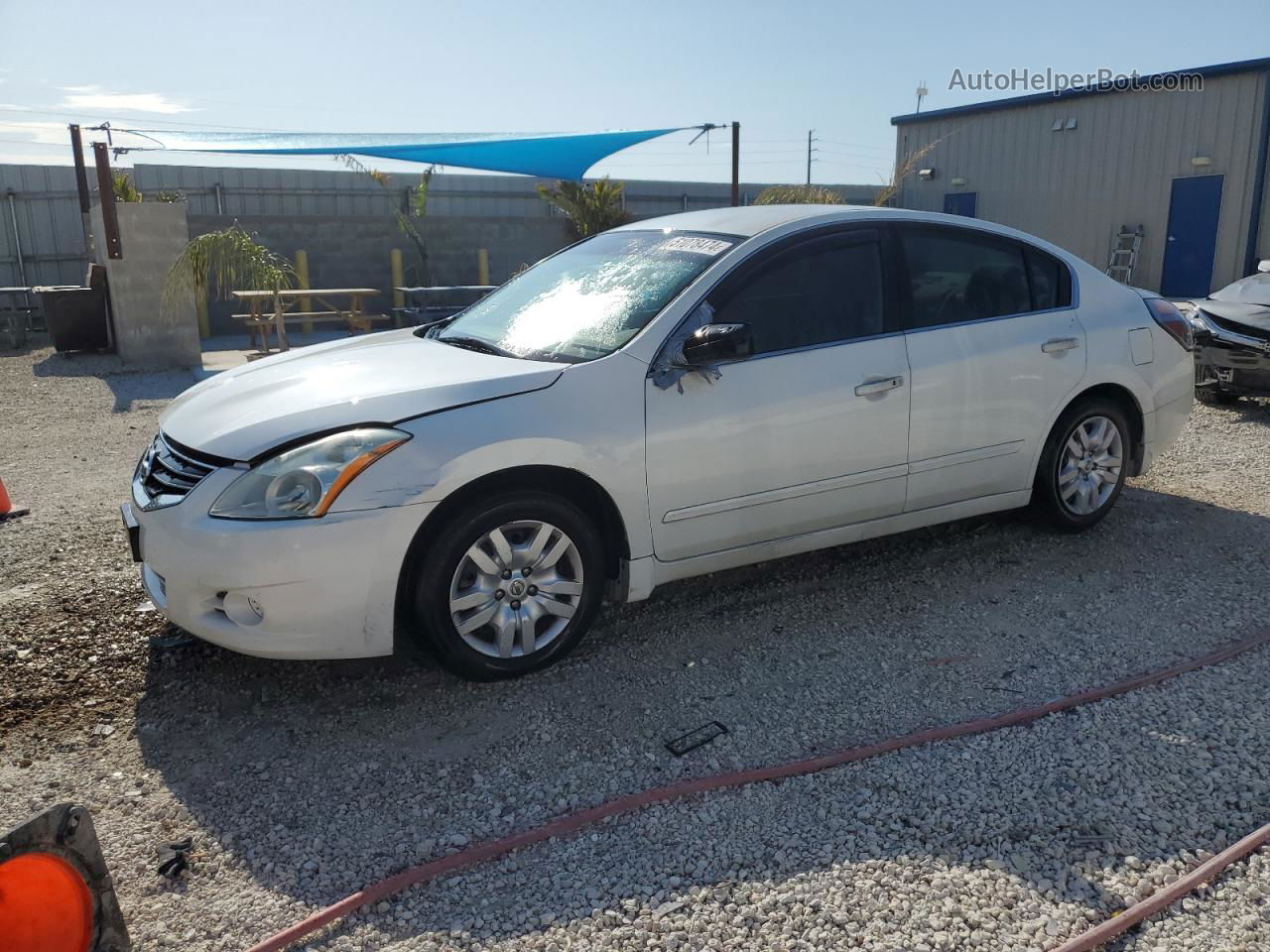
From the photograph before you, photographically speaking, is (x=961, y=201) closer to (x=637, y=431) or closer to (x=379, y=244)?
(x=379, y=244)

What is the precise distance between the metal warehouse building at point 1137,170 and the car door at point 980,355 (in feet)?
42.0

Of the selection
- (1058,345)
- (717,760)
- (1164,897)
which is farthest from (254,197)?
(1164,897)

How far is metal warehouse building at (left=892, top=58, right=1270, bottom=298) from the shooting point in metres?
15.4

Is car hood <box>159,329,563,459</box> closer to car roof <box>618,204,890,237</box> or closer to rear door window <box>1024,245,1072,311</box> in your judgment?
car roof <box>618,204,890,237</box>

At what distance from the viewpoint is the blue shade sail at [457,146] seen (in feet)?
38.2

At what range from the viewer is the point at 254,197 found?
17328 mm

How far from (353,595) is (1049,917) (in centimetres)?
216

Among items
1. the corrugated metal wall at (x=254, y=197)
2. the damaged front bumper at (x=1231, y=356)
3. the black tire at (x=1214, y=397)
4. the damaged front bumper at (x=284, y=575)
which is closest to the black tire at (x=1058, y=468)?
the damaged front bumper at (x=284, y=575)

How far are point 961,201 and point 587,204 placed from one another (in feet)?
22.8

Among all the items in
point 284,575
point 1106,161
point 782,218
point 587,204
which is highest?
point 1106,161

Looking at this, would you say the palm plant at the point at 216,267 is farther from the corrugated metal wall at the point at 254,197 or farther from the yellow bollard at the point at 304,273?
the corrugated metal wall at the point at 254,197

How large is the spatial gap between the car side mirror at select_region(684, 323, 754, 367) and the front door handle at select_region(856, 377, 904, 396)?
25.2 inches

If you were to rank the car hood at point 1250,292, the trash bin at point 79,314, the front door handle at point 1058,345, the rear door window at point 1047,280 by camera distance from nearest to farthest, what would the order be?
1. the front door handle at point 1058,345
2. the rear door window at point 1047,280
3. the car hood at point 1250,292
4. the trash bin at point 79,314

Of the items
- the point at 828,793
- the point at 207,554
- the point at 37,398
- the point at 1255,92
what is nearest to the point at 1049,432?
the point at 828,793
